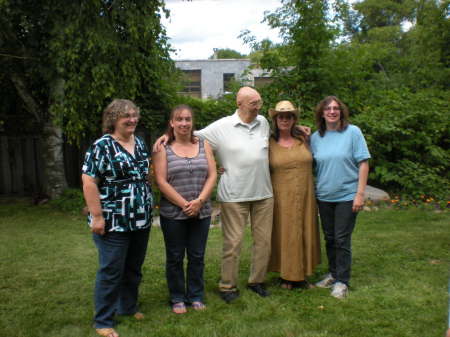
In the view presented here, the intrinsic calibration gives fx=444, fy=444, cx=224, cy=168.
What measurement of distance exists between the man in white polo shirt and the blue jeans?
30.8 inches

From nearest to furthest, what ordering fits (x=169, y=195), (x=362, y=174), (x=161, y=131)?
(x=169, y=195) < (x=362, y=174) < (x=161, y=131)

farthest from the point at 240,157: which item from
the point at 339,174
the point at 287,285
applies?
the point at 287,285

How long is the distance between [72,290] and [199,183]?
1698 mm

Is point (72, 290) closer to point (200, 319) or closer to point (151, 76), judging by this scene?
point (200, 319)

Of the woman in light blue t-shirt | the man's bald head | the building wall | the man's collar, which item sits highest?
the building wall

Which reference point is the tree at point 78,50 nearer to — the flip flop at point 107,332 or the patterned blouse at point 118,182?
the patterned blouse at point 118,182

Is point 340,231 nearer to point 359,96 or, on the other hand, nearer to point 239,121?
point 239,121

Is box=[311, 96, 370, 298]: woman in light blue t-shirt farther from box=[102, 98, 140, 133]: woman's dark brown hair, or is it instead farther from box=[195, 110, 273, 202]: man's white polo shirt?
box=[102, 98, 140, 133]: woman's dark brown hair

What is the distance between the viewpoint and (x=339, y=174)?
3.72 metres

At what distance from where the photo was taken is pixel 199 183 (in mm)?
3420

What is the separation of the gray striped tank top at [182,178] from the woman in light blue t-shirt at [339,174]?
3.57 feet

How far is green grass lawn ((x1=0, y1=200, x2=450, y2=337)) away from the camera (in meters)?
3.26

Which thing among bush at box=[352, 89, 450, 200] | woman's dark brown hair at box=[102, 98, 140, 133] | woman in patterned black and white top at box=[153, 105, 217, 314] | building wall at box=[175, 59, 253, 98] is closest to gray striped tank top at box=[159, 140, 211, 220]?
woman in patterned black and white top at box=[153, 105, 217, 314]

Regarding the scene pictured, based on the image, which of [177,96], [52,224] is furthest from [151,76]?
[52,224]
